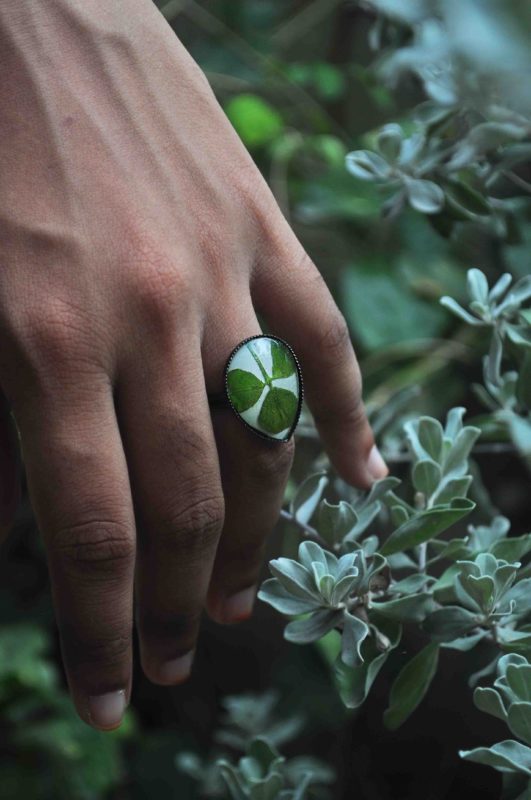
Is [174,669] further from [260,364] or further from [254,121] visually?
[254,121]

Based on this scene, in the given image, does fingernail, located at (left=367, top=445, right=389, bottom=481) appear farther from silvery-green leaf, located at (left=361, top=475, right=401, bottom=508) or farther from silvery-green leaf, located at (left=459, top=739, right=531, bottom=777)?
silvery-green leaf, located at (left=459, top=739, right=531, bottom=777)

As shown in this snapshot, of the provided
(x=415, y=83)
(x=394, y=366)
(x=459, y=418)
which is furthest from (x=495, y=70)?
(x=394, y=366)

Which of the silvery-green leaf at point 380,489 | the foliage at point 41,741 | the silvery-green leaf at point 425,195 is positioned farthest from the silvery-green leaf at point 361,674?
the foliage at point 41,741

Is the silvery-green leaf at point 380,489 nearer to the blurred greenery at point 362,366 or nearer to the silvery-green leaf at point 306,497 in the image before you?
the silvery-green leaf at point 306,497

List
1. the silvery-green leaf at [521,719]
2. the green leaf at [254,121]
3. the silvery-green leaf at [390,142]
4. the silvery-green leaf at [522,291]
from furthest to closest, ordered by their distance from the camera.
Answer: the green leaf at [254,121] → the silvery-green leaf at [390,142] → the silvery-green leaf at [522,291] → the silvery-green leaf at [521,719]

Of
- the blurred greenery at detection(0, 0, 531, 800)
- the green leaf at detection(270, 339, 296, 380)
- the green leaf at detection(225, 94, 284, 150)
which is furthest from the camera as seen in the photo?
the green leaf at detection(225, 94, 284, 150)

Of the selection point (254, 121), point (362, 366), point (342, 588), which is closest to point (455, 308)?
point (342, 588)

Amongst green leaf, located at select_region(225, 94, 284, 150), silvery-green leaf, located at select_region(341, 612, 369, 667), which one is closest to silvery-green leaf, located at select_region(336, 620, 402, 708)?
silvery-green leaf, located at select_region(341, 612, 369, 667)

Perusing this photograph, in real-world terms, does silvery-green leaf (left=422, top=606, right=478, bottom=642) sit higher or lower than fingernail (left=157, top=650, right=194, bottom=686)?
higher
